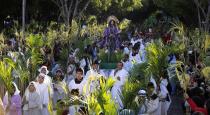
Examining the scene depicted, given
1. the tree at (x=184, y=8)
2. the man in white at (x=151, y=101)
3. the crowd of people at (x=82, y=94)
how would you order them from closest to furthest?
the crowd of people at (x=82, y=94) → the man in white at (x=151, y=101) → the tree at (x=184, y=8)

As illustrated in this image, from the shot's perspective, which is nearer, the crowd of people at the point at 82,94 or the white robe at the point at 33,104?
the crowd of people at the point at 82,94

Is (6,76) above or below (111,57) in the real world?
below

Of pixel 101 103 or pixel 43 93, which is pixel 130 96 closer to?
pixel 101 103

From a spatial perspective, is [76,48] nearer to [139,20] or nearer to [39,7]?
[39,7]

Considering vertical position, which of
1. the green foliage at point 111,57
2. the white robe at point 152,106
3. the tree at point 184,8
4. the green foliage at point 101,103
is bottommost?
the white robe at point 152,106

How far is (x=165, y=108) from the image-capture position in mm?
11102

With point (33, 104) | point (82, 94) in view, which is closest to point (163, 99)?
point (33, 104)

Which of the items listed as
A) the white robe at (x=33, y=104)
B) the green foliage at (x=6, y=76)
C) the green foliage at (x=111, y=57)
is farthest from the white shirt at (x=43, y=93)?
the green foliage at (x=111, y=57)

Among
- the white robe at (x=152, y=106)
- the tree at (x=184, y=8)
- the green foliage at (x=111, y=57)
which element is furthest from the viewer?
the tree at (x=184, y=8)

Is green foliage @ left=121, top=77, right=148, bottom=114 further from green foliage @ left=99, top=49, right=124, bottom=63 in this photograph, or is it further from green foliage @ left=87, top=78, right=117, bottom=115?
green foliage @ left=99, top=49, right=124, bottom=63

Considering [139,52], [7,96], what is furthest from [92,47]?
[7,96]

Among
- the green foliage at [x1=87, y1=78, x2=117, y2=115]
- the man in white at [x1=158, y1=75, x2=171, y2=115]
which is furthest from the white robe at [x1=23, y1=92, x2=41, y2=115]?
the green foliage at [x1=87, y1=78, x2=117, y2=115]

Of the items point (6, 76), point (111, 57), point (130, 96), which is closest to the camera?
point (130, 96)

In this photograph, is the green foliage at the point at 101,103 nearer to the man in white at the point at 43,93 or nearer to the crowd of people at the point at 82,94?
the crowd of people at the point at 82,94
